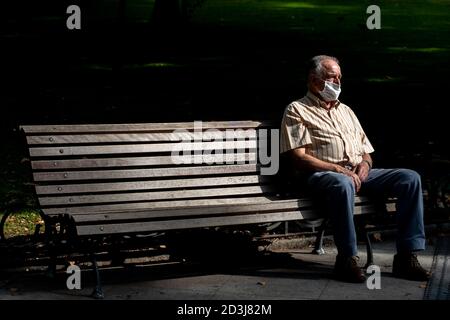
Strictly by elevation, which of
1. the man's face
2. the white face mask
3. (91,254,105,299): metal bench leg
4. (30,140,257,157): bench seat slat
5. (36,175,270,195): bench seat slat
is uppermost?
the man's face

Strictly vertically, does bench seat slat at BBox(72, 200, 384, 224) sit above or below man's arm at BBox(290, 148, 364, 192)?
below

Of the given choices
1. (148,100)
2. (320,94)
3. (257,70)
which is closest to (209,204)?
(320,94)

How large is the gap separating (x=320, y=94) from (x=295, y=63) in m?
9.73

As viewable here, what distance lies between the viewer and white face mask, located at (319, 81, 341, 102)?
8242 millimetres

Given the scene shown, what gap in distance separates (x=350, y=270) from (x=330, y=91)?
1304mm

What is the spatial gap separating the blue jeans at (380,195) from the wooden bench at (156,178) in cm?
15

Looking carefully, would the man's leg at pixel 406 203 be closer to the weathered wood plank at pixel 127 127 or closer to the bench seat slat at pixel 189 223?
the bench seat slat at pixel 189 223

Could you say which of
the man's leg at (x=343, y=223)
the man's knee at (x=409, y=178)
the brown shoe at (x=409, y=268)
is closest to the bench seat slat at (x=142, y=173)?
the man's leg at (x=343, y=223)

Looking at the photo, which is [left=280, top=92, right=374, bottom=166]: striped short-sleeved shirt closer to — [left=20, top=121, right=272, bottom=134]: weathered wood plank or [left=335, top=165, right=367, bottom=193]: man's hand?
[left=335, top=165, right=367, bottom=193]: man's hand

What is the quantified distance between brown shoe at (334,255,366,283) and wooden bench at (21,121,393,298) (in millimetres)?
396

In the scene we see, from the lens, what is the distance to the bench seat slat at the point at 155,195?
783 centimetres

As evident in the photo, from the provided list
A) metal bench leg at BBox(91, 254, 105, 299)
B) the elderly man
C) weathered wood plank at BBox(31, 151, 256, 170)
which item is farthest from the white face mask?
metal bench leg at BBox(91, 254, 105, 299)

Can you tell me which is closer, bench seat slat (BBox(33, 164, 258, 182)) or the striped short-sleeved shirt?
bench seat slat (BBox(33, 164, 258, 182))

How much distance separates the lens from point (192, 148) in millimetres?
8344
